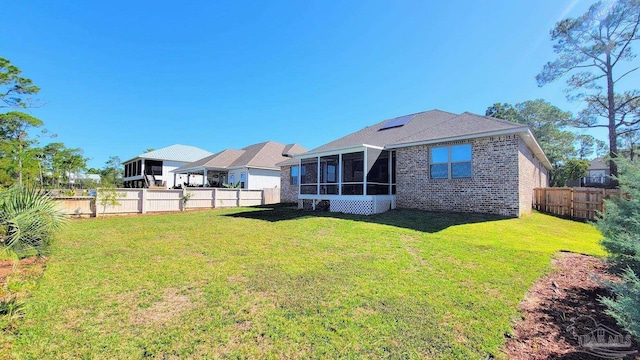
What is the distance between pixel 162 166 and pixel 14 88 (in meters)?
17.5

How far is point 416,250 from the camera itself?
21.8ft

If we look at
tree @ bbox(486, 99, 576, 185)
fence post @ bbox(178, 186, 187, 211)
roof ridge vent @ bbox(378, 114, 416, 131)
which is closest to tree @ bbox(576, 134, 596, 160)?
tree @ bbox(486, 99, 576, 185)

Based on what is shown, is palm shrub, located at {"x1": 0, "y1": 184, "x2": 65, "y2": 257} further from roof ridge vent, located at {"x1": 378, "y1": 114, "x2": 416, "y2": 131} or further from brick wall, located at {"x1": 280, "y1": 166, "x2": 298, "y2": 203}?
roof ridge vent, located at {"x1": 378, "y1": 114, "x2": 416, "y2": 131}

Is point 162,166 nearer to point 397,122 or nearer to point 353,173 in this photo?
point 353,173

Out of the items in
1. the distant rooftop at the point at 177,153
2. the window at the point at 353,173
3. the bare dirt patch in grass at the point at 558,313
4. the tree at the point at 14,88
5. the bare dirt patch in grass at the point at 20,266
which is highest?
the tree at the point at 14,88

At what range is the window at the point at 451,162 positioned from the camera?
11961 millimetres

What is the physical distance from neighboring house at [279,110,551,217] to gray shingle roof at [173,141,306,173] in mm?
9211

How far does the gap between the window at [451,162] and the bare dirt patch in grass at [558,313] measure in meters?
6.78

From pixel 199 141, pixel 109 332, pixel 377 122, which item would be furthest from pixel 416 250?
pixel 199 141

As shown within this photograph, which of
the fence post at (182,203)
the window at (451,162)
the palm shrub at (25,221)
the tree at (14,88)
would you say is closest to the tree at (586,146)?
the window at (451,162)

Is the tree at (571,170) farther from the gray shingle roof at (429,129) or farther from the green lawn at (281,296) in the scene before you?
the green lawn at (281,296)

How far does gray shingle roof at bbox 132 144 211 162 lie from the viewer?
115ft

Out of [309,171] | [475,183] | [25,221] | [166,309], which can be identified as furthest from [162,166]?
[166,309]

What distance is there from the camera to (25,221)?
17.8ft
